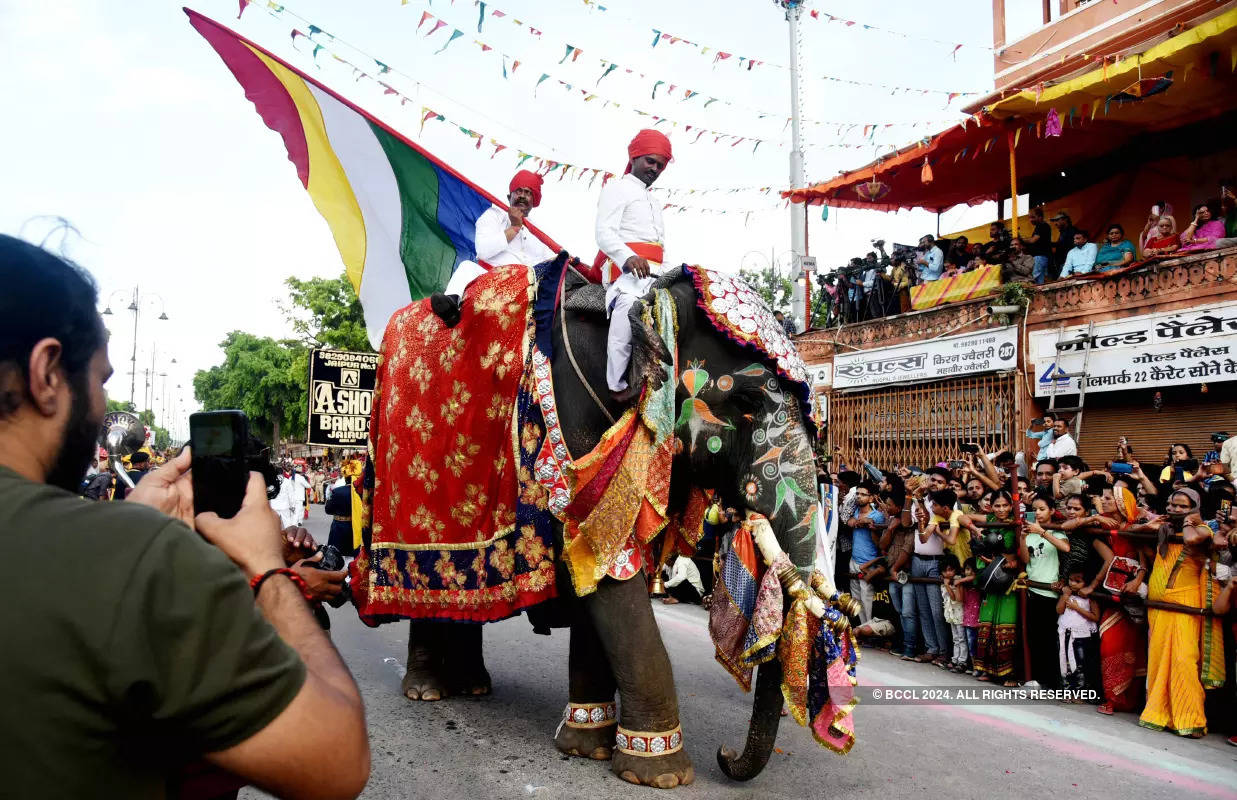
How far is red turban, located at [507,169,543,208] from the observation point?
5277 mm

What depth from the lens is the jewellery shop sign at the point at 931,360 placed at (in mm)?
12656

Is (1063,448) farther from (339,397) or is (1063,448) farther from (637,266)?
(339,397)

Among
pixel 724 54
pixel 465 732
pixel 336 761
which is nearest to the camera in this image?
pixel 336 761

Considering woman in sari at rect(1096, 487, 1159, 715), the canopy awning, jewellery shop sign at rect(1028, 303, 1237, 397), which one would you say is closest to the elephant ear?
woman in sari at rect(1096, 487, 1159, 715)

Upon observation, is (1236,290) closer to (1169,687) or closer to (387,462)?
(1169,687)

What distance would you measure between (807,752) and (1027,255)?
10.8 m

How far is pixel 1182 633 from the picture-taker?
5.28 meters

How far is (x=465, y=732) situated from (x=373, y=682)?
4.27 ft

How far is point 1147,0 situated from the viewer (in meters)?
13.4

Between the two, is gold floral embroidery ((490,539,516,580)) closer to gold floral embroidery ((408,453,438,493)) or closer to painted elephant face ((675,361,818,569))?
gold floral embroidery ((408,453,438,493))

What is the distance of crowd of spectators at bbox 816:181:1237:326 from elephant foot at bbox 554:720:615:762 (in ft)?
33.1

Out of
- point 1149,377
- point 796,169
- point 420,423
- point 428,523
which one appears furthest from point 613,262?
point 796,169

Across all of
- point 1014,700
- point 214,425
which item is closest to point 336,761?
point 214,425

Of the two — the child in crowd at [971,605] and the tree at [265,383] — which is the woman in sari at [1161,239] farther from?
the tree at [265,383]
